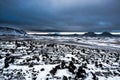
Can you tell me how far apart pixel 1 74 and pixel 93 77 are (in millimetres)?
8032

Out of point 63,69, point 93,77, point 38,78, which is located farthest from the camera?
point 63,69

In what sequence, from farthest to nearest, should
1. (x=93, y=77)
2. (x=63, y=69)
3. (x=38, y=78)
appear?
(x=63, y=69), (x=93, y=77), (x=38, y=78)

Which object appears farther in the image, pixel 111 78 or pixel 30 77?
pixel 111 78

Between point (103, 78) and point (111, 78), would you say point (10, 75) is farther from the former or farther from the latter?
point (111, 78)

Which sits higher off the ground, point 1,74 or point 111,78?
point 1,74

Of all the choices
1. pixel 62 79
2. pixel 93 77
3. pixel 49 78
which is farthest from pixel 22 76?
pixel 93 77

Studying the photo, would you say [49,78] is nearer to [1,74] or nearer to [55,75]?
[55,75]

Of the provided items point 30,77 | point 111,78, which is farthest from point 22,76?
point 111,78

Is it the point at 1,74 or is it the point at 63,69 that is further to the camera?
the point at 63,69

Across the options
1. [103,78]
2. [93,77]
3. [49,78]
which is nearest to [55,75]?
[49,78]

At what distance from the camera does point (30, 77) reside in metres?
10.2

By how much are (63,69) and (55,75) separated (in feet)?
6.54

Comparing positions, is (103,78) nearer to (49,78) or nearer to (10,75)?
(49,78)

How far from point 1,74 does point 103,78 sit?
897 cm
